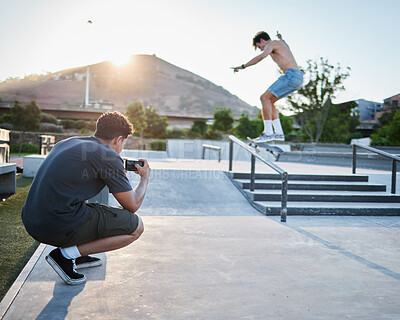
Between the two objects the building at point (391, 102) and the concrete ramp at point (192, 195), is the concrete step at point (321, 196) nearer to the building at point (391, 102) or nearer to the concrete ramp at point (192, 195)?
the concrete ramp at point (192, 195)

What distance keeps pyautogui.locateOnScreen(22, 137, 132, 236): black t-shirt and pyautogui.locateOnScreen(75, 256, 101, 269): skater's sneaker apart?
74 centimetres

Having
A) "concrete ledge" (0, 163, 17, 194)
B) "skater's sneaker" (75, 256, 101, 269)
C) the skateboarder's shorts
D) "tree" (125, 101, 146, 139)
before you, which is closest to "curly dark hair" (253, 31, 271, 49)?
the skateboarder's shorts

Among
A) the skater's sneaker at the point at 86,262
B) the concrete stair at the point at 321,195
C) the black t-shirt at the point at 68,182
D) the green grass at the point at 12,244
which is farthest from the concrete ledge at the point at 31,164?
the black t-shirt at the point at 68,182

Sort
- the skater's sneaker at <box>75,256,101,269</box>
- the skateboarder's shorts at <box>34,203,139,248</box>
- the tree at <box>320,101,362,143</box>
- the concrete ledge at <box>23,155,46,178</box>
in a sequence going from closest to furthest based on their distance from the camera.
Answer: the skateboarder's shorts at <box>34,203,139,248</box>, the skater's sneaker at <box>75,256,101,269</box>, the concrete ledge at <box>23,155,46,178</box>, the tree at <box>320,101,362,143</box>

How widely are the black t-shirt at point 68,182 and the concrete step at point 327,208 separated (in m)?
3.99

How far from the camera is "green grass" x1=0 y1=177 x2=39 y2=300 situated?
309 centimetres

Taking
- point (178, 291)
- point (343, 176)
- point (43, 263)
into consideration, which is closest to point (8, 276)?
point (43, 263)

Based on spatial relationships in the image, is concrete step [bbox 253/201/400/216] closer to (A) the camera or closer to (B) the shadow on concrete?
(A) the camera

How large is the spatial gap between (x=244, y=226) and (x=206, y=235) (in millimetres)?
814

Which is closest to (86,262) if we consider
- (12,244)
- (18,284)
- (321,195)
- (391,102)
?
(18,284)

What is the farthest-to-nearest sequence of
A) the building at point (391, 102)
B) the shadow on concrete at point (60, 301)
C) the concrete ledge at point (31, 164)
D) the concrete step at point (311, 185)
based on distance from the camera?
the concrete ledge at point (31, 164), the building at point (391, 102), the concrete step at point (311, 185), the shadow on concrete at point (60, 301)

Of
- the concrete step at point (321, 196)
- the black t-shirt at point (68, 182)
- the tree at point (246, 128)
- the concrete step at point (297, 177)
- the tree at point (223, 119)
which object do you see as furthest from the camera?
the tree at point (223, 119)

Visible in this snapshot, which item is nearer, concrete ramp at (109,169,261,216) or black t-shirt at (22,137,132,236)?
black t-shirt at (22,137,132,236)

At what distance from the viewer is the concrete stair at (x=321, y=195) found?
635 centimetres
